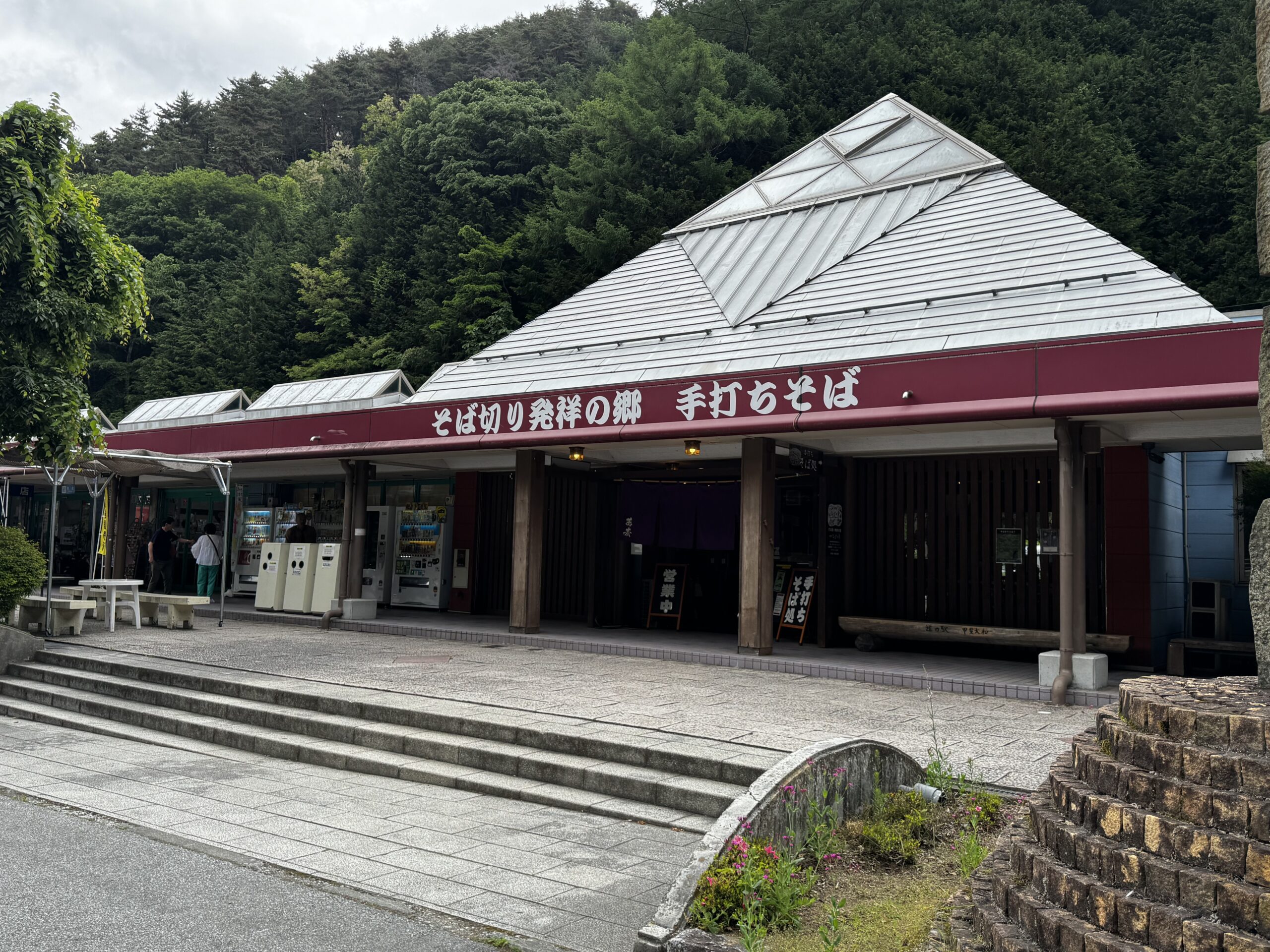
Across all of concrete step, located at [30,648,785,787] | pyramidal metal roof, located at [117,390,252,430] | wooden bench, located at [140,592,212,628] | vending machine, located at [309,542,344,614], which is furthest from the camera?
pyramidal metal roof, located at [117,390,252,430]

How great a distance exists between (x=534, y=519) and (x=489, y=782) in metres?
6.94

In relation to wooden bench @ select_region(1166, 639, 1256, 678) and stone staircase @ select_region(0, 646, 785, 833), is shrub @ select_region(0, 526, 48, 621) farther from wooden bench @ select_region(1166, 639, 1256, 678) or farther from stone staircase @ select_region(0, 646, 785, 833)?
wooden bench @ select_region(1166, 639, 1256, 678)

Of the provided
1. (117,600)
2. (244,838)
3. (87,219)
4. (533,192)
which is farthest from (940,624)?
(533,192)

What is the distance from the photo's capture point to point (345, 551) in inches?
606

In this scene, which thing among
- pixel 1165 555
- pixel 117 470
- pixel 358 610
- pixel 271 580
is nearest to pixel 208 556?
pixel 271 580

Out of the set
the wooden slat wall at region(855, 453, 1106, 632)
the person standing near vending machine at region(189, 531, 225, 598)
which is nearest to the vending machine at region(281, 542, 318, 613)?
the person standing near vending machine at region(189, 531, 225, 598)

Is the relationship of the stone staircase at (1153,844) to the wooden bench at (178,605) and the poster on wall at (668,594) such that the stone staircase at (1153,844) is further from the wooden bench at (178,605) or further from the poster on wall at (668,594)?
the wooden bench at (178,605)

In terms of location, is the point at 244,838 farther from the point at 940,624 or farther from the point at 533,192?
the point at 533,192

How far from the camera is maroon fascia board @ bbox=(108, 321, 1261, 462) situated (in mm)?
8273

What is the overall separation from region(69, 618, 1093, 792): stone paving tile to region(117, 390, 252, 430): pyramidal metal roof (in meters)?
8.60

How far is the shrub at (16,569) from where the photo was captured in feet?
36.8

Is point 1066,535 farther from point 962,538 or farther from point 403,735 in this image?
point 403,735

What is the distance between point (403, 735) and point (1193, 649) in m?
8.65

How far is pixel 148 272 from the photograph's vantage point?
40875 mm
